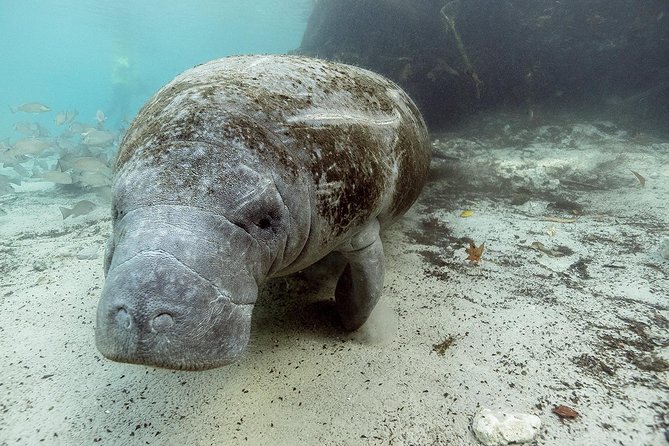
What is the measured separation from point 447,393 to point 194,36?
288ft

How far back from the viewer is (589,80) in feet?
25.5

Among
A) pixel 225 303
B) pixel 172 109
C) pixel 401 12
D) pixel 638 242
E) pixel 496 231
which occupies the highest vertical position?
pixel 401 12

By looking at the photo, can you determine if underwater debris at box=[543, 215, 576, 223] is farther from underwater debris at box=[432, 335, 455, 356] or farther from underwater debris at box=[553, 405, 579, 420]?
underwater debris at box=[553, 405, 579, 420]

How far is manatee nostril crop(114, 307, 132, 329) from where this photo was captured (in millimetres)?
1264

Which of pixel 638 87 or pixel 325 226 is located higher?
pixel 638 87

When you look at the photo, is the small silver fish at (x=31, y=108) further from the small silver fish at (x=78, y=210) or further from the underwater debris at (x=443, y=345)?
the underwater debris at (x=443, y=345)

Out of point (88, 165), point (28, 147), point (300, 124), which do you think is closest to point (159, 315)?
point (300, 124)

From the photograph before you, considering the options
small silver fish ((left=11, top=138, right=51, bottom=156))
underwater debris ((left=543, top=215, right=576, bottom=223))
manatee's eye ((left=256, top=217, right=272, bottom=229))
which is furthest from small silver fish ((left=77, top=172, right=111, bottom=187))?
underwater debris ((left=543, top=215, right=576, bottom=223))

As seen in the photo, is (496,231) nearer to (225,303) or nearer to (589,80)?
(225,303)

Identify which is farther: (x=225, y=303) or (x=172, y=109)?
(x=172, y=109)

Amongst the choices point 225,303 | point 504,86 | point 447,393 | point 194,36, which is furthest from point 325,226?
point 194,36

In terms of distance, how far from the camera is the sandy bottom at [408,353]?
6.09ft

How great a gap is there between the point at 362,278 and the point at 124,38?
3019 inches

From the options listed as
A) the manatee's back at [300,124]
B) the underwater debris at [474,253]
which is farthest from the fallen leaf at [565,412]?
the underwater debris at [474,253]
